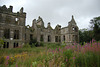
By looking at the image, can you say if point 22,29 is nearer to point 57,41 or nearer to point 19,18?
point 19,18

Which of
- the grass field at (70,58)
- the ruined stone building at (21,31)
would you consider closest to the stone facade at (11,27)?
the ruined stone building at (21,31)

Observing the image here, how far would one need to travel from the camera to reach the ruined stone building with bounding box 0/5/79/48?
21.5 metres

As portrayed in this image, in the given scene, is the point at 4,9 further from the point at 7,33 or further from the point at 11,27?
the point at 7,33

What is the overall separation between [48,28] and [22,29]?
33.5 ft

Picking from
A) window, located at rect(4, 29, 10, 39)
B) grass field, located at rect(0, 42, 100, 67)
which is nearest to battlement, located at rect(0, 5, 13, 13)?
window, located at rect(4, 29, 10, 39)

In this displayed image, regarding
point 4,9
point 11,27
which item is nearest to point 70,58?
point 11,27

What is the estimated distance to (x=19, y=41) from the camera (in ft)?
75.1

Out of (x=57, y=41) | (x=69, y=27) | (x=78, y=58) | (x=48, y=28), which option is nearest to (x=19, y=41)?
(x=48, y=28)

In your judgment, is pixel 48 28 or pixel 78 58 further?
pixel 48 28

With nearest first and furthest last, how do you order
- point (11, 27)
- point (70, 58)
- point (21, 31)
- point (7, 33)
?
point (70, 58)
point (7, 33)
point (11, 27)
point (21, 31)

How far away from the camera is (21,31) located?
23734 mm

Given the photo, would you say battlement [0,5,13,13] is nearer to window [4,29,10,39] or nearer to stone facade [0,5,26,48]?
stone facade [0,5,26,48]

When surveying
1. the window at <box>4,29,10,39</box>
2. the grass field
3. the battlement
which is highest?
the battlement

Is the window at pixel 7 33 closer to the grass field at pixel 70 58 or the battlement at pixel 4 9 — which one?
the battlement at pixel 4 9
